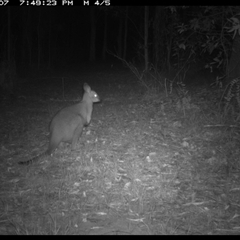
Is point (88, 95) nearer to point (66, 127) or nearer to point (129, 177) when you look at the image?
point (66, 127)

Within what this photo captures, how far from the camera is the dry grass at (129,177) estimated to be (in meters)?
4.23

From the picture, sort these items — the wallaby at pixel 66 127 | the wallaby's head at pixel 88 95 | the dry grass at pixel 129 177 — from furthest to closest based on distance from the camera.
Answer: the wallaby's head at pixel 88 95, the wallaby at pixel 66 127, the dry grass at pixel 129 177

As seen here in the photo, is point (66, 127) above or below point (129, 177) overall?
above

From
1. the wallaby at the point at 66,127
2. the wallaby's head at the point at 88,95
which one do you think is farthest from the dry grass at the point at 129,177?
the wallaby's head at the point at 88,95

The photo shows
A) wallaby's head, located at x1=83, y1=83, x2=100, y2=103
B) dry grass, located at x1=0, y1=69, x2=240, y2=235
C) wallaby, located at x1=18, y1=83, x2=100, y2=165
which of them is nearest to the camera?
dry grass, located at x1=0, y1=69, x2=240, y2=235

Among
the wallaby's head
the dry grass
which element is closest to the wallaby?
the dry grass

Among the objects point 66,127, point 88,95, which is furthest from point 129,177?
point 88,95

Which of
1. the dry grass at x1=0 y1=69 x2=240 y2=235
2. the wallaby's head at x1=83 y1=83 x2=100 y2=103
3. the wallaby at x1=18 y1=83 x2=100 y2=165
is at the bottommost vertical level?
the dry grass at x1=0 y1=69 x2=240 y2=235

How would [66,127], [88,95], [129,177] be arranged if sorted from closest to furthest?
1. [129,177]
2. [66,127]
3. [88,95]

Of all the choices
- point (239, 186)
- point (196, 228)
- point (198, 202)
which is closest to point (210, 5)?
point (239, 186)

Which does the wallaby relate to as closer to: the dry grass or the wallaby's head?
the dry grass

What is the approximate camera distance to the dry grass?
13.9 feet

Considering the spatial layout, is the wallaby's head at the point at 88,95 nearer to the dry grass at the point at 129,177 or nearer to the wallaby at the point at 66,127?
the wallaby at the point at 66,127

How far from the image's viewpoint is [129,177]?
5668 mm
